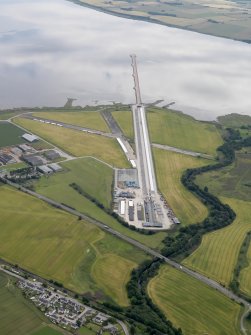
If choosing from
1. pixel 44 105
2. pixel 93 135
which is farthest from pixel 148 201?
pixel 44 105

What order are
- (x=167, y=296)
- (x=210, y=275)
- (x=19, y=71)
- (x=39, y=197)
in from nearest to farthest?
(x=167, y=296) → (x=210, y=275) → (x=39, y=197) → (x=19, y=71)

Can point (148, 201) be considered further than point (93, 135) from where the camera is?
No

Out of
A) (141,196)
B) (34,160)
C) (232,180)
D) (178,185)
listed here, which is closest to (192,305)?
(141,196)

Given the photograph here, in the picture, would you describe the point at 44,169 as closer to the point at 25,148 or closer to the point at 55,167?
the point at 55,167

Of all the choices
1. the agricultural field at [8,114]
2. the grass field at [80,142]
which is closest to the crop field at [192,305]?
the grass field at [80,142]

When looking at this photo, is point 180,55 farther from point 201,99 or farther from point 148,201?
point 148,201

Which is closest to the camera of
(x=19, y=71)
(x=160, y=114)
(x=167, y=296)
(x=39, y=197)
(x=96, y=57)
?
(x=167, y=296)
